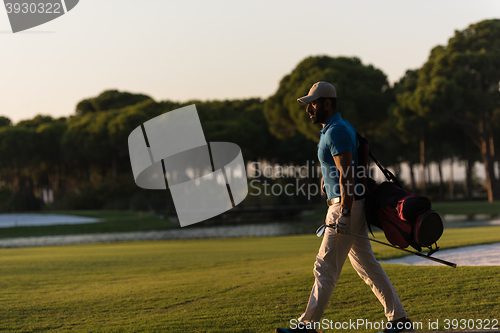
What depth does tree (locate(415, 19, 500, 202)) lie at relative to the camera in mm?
43125

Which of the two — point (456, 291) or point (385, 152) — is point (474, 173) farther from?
point (456, 291)

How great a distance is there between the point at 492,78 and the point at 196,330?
149 feet

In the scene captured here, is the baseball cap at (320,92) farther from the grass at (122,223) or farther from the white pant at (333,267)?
the grass at (122,223)

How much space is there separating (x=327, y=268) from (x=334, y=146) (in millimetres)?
1031

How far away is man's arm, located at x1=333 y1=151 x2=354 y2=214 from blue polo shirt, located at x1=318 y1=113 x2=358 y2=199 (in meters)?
0.03

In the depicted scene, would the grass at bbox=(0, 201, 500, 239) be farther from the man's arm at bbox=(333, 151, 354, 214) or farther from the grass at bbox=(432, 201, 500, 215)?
the man's arm at bbox=(333, 151, 354, 214)

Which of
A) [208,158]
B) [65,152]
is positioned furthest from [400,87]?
[65,152]

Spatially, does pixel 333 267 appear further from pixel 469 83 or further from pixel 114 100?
pixel 114 100

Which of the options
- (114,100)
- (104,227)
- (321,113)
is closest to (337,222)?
(321,113)

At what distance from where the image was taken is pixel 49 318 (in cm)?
664

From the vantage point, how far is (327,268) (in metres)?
4.38

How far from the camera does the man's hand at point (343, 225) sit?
4.26 m

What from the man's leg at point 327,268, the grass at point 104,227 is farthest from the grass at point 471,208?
the man's leg at point 327,268

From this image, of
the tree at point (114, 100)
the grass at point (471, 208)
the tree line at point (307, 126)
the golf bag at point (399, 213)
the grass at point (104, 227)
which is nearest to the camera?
the golf bag at point (399, 213)
